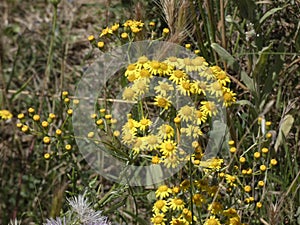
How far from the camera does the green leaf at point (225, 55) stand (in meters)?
1.99

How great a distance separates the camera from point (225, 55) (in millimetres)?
2012

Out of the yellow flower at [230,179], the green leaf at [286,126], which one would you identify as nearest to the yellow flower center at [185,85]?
the yellow flower at [230,179]

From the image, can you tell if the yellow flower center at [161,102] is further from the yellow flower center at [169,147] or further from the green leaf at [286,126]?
the green leaf at [286,126]

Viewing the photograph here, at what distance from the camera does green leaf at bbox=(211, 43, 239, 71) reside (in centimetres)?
199

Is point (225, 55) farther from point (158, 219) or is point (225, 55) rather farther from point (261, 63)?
point (158, 219)

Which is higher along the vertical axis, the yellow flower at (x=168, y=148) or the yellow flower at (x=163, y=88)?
the yellow flower at (x=163, y=88)

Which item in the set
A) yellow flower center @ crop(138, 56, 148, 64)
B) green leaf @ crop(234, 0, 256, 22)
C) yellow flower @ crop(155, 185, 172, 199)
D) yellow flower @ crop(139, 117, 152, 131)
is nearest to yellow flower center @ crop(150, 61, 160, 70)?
yellow flower center @ crop(138, 56, 148, 64)

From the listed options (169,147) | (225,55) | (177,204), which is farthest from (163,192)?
(225,55)

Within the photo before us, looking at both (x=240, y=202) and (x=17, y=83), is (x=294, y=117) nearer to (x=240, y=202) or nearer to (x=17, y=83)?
(x=240, y=202)

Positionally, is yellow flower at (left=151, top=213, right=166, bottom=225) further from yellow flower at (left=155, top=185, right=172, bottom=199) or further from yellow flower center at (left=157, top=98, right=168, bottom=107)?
yellow flower center at (left=157, top=98, right=168, bottom=107)

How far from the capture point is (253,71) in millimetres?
2059

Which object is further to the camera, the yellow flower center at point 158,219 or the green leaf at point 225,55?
the green leaf at point 225,55

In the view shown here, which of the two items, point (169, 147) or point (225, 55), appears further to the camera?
point (225, 55)

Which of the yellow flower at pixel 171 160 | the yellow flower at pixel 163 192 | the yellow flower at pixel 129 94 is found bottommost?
the yellow flower at pixel 163 192
